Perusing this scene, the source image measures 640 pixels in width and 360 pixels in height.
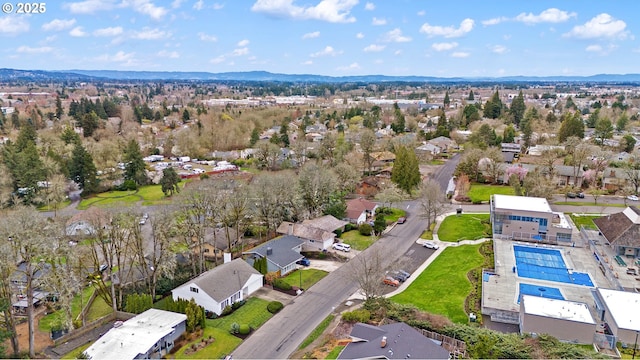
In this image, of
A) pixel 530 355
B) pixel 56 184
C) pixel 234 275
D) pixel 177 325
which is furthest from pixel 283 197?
pixel 56 184

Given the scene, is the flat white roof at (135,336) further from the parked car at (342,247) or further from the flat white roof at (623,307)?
the flat white roof at (623,307)

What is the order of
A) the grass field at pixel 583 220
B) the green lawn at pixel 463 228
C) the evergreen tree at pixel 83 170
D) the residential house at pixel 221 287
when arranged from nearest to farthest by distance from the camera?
the residential house at pixel 221 287 < the green lawn at pixel 463 228 < the grass field at pixel 583 220 < the evergreen tree at pixel 83 170

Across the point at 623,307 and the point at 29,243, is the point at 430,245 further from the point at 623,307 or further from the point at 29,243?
the point at 29,243

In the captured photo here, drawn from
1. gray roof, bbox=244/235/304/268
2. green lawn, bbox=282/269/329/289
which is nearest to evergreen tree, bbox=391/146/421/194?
gray roof, bbox=244/235/304/268

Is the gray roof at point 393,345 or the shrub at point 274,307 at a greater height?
the gray roof at point 393,345

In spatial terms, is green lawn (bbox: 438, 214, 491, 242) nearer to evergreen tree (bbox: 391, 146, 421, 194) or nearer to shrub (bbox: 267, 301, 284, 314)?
evergreen tree (bbox: 391, 146, 421, 194)

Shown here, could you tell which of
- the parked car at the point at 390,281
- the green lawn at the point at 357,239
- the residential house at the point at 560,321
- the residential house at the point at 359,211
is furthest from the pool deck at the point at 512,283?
the residential house at the point at 359,211

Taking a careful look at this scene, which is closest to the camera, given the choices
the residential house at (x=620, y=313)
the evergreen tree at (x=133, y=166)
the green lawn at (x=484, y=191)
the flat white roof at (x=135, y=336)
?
the flat white roof at (x=135, y=336)
